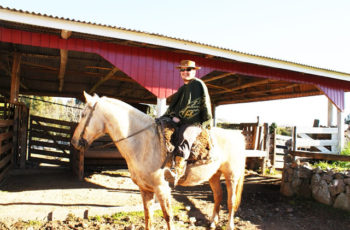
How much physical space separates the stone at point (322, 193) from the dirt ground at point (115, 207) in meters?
0.18

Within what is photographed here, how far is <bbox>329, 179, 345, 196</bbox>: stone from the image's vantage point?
5.71m

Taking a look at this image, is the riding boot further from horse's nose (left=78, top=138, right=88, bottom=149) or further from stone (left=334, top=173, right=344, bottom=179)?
stone (left=334, top=173, right=344, bottom=179)

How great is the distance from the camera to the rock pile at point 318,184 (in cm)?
568

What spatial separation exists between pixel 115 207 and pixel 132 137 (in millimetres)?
2426

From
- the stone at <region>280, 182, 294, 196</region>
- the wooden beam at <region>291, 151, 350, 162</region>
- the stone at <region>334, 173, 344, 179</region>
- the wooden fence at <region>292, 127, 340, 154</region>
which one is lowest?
the stone at <region>280, 182, 294, 196</region>

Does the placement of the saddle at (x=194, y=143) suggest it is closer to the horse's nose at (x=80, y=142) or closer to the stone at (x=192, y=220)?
the horse's nose at (x=80, y=142)

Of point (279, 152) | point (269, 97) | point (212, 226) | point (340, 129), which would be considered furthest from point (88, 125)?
point (279, 152)

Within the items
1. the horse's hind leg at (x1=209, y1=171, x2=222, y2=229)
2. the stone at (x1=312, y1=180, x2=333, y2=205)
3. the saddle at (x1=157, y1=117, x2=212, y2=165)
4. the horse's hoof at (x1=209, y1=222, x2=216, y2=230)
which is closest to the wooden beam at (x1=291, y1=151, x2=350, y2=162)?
the stone at (x1=312, y1=180, x2=333, y2=205)

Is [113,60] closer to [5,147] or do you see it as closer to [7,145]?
[5,147]

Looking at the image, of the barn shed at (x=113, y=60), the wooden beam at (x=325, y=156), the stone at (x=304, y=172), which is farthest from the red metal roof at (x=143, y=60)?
the stone at (x=304, y=172)

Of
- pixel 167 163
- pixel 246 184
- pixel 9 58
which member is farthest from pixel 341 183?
pixel 9 58

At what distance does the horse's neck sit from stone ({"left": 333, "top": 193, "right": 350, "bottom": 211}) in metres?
4.80

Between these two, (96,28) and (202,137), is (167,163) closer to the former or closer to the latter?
(202,137)

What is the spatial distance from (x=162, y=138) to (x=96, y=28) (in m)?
3.05
